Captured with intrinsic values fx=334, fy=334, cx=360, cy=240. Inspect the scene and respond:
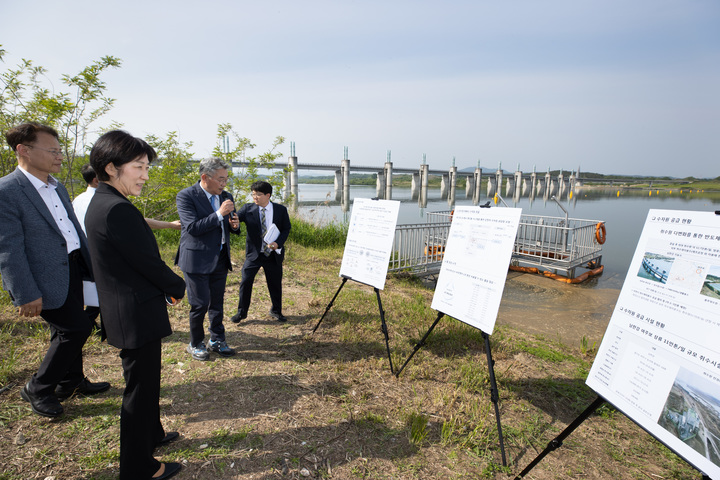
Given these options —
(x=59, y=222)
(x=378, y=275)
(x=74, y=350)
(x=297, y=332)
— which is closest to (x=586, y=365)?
(x=378, y=275)

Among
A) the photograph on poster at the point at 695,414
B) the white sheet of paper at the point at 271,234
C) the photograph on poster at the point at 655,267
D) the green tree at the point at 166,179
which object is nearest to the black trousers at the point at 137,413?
the white sheet of paper at the point at 271,234

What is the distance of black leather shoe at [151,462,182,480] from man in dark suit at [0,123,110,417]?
118 centimetres

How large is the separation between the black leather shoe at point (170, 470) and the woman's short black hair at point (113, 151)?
5.93 feet

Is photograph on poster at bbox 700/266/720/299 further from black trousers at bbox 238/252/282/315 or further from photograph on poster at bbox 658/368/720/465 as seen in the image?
black trousers at bbox 238/252/282/315

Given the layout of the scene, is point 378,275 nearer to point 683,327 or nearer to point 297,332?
point 297,332

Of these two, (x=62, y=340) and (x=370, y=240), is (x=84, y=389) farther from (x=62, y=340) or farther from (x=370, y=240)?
(x=370, y=240)

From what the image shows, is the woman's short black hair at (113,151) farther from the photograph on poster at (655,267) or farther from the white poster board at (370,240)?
the photograph on poster at (655,267)

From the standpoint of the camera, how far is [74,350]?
255cm

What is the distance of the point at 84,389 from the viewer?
9.53 ft

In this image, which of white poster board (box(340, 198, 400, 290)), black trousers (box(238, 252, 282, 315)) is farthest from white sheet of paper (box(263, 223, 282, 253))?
white poster board (box(340, 198, 400, 290))

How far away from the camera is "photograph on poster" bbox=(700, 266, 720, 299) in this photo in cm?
148

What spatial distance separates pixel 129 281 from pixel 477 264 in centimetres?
254

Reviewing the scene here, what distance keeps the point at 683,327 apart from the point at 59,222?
13.3 feet

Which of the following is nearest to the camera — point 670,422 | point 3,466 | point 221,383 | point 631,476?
point 670,422
